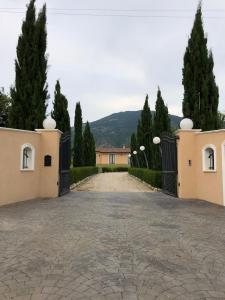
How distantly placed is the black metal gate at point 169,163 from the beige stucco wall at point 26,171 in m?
5.18

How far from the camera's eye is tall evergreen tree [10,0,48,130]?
14.6 m

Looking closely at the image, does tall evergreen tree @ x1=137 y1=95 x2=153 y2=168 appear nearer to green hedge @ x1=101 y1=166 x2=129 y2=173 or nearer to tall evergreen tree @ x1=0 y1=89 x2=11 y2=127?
tall evergreen tree @ x1=0 y1=89 x2=11 y2=127

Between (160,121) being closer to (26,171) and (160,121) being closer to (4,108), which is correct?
(26,171)

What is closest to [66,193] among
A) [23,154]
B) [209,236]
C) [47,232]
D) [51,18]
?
[23,154]

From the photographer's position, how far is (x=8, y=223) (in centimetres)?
686

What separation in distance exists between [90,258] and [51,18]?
Answer: 15.4m

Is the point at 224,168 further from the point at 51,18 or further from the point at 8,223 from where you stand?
the point at 51,18

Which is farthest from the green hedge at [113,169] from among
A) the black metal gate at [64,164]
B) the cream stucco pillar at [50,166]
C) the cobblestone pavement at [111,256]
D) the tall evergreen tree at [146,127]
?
the cobblestone pavement at [111,256]

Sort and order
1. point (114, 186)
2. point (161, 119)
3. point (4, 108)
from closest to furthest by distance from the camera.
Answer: point (114, 186), point (161, 119), point (4, 108)

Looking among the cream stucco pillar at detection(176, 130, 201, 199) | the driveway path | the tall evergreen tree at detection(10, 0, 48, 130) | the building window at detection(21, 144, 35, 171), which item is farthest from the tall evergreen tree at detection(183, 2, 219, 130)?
the building window at detection(21, 144, 35, 171)

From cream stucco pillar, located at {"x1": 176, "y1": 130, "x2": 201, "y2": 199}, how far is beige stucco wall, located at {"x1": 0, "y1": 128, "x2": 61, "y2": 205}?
17.7 ft

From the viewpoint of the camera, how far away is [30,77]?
1490 cm

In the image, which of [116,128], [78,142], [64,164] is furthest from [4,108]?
[116,128]

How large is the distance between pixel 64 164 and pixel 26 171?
255cm
